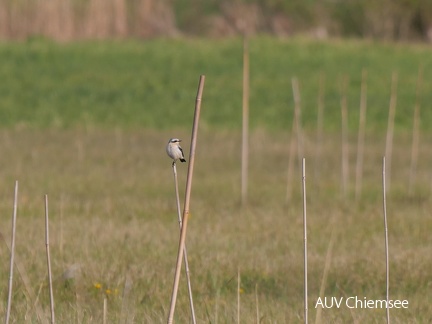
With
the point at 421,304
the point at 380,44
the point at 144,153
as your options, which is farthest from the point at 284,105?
the point at 421,304

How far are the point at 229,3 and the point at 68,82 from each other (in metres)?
21.7

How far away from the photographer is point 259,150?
1983 centimetres

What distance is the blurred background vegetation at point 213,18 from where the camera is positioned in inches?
1463

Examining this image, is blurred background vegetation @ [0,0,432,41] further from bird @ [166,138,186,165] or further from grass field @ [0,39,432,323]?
bird @ [166,138,186,165]

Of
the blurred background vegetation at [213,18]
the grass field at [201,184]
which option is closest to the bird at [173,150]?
the grass field at [201,184]

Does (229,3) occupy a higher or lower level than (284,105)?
higher

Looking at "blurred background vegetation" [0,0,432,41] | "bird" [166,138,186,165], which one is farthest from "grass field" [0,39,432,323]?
"blurred background vegetation" [0,0,432,41]

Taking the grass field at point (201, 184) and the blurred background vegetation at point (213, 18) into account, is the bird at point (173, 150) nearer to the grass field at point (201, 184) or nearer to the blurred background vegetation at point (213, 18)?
the grass field at point (201, 184)

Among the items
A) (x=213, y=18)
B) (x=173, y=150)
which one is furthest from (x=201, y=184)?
(x=213, y=18)

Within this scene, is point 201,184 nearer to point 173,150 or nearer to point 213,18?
point 173,150

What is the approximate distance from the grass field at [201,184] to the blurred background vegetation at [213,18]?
283 centimetres

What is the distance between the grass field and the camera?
733cm

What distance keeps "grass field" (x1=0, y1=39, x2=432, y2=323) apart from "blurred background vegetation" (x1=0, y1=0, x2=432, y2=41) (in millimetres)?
2826

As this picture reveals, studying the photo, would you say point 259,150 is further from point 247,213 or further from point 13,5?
point 13,5
